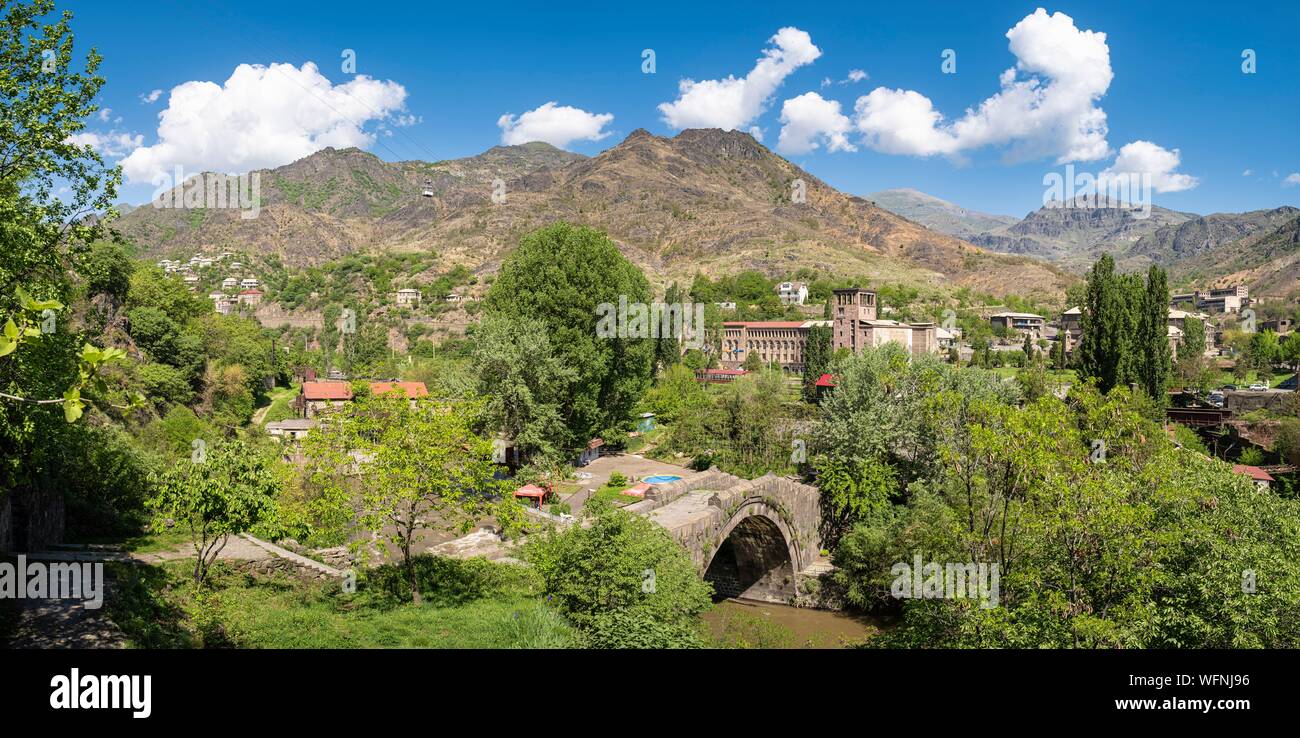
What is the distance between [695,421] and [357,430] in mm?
28681

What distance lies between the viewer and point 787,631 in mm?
24766

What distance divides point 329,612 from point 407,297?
122 metres

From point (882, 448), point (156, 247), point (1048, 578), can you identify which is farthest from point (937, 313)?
point (156, 247)

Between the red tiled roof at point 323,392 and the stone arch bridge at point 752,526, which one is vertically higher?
the red tiled roof at point 323,392

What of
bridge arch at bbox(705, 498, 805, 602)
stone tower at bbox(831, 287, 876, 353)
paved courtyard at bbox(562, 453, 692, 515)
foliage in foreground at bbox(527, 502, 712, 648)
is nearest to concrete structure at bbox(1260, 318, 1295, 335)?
stone tower at bbox(831, 287, 876, 353)

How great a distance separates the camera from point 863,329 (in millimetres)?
86375

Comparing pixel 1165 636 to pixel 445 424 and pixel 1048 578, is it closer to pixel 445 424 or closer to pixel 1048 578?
pixel 1048 578

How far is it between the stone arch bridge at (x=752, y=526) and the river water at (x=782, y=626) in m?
0.95

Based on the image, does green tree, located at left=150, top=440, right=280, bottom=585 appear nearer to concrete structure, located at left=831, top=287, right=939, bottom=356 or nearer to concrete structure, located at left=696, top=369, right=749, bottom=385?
concrete structure, located at left=696, top=369, right=749, bottom=385

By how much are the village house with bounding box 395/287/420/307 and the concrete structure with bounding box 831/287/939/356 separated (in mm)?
74398

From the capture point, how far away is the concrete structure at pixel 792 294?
5281 inches

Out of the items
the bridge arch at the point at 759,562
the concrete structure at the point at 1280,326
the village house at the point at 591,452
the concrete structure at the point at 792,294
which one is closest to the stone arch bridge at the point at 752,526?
the bridge arch at the point at 759,562

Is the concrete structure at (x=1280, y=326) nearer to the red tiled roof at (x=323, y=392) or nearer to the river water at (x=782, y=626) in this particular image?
the river water at (x=782, y=626)

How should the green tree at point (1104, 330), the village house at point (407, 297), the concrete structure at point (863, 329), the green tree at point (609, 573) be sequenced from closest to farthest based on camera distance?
the green tree at point (609, 573)
the green tree at point (1104, 330)
the concrete structure at point (863, 329)
the village house at point (407, 297)
